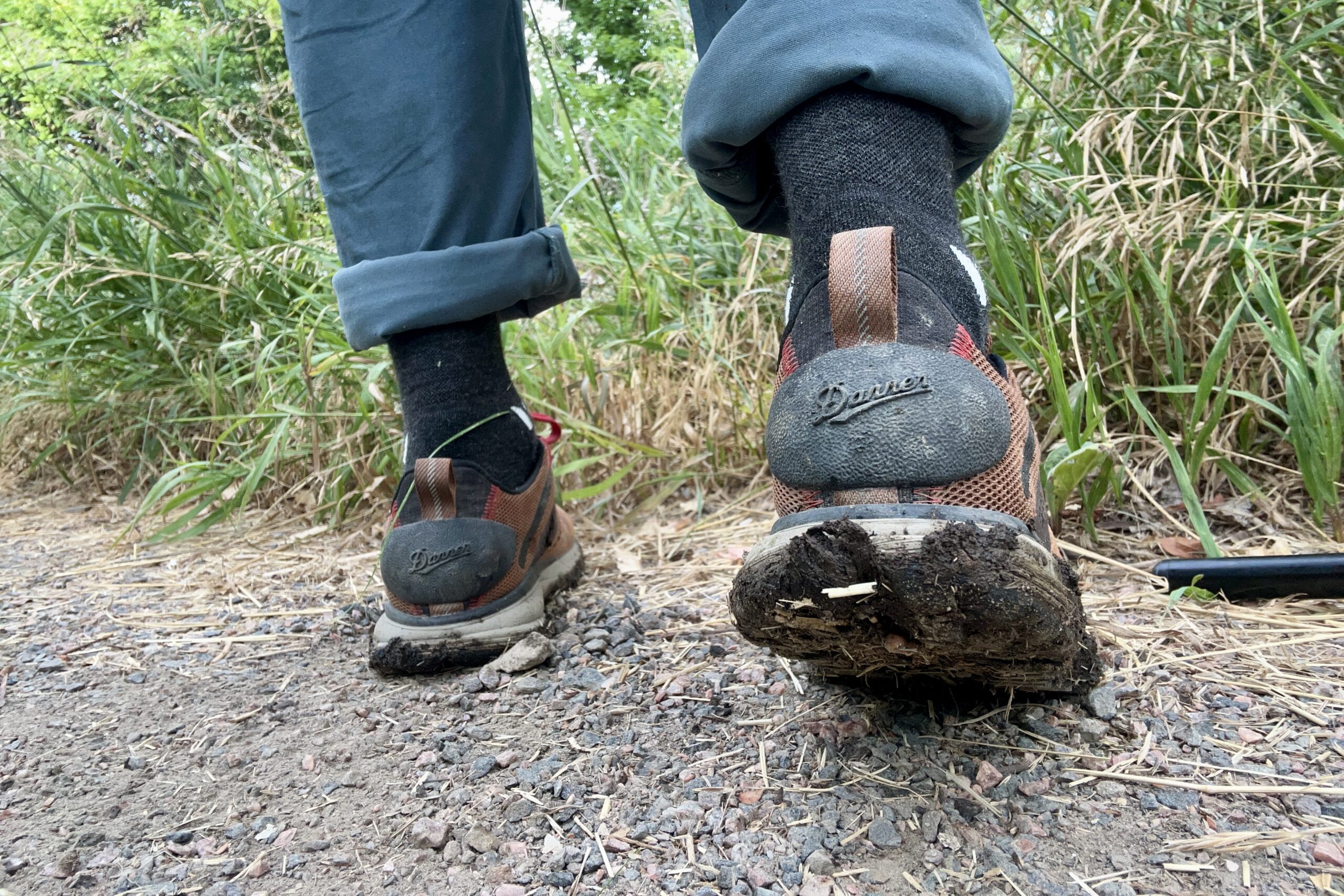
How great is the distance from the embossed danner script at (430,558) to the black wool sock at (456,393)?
122 millimetres

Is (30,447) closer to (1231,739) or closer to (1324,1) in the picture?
(1231,739)

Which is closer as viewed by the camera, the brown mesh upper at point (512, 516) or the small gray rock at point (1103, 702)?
the small gray rock at point (1103, 702)

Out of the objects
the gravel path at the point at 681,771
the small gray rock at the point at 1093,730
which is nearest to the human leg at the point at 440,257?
the gravel path at the point at 681,771

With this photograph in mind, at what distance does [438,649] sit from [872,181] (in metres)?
0.78

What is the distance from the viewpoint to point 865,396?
0.70 m

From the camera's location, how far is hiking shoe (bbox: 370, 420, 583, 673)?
3.83 ft

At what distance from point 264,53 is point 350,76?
2.10 meters

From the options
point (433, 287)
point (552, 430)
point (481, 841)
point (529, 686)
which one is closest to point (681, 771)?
point (481, 841)

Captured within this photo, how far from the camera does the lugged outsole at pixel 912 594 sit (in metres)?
0.63

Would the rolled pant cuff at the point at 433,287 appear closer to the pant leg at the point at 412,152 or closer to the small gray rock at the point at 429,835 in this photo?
the pant leg at the point at 412,152

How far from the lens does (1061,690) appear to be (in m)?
0.86

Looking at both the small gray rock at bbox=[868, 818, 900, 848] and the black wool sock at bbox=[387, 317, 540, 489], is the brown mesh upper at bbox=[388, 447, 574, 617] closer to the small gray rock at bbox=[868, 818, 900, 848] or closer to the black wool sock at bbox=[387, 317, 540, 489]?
the black wool sock at bbox=[387, 317, 540, 489]

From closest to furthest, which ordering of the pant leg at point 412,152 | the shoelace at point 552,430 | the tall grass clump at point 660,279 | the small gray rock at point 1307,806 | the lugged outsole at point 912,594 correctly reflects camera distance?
1. the lugged outsole at point 912,594
2. the small gray rock at point 1307,806
3. the pant leg at point 412,152
4. the tall grass clump at point 660,279
5. the shoelace at point 552,430

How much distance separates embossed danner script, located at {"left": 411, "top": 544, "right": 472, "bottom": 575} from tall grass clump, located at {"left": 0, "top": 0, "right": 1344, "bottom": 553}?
1.78 ft
